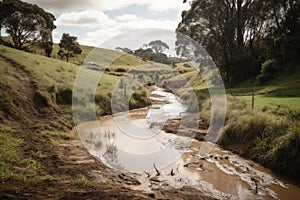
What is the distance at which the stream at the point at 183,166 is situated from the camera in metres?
8.28

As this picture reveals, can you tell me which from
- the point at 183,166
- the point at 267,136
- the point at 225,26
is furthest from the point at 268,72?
the point at 183,166

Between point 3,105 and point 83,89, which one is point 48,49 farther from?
point 3,105

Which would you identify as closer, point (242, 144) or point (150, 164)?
point (150, 164)

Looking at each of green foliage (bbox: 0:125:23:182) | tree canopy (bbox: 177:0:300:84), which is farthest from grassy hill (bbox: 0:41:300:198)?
tree canopy (bbox: 177:0:300:84)

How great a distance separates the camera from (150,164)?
10539 millimetres

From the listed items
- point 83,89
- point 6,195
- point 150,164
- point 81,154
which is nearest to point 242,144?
point 150,164

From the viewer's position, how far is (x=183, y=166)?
1043cm

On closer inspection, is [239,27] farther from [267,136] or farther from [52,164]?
[52,164]

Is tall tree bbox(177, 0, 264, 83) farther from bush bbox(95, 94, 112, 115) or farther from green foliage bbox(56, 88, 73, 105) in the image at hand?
green foliage bbox(56, 88, 73, 105)

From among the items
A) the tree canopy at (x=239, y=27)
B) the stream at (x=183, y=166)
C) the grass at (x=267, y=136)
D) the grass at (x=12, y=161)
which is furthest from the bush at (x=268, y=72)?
the grass at (x=12, y=161)

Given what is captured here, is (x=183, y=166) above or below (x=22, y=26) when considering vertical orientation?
below

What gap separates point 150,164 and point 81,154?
269 centimetres

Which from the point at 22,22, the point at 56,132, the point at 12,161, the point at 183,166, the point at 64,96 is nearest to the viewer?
the point at 12,161

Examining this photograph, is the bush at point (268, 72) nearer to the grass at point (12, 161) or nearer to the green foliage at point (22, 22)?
the grass at point (12, 161)
